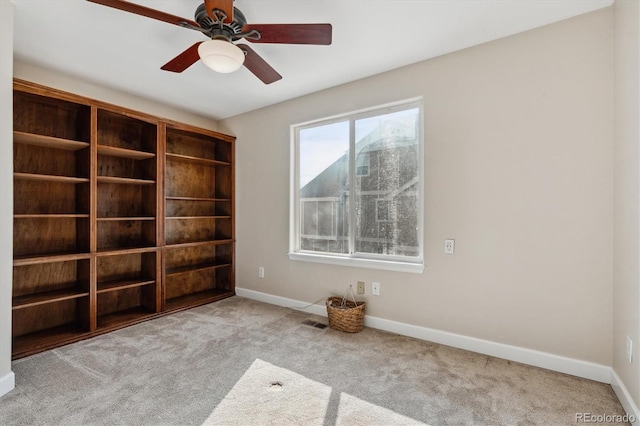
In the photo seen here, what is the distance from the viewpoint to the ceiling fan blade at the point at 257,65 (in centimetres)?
191

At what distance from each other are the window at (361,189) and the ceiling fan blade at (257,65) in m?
1.16

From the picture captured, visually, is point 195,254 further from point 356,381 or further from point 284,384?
point 356,381

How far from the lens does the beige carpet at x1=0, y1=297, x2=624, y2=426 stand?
1653 millimetres

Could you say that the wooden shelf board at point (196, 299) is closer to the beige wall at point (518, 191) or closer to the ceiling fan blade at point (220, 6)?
the beige wall at point (518, 191)

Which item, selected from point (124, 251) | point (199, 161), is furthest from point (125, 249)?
point (199, 161)

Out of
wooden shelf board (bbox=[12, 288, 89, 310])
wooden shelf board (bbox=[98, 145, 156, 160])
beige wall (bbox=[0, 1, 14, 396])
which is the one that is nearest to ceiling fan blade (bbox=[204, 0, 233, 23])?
beige wall (bbox=[0, 1, 14, 396])

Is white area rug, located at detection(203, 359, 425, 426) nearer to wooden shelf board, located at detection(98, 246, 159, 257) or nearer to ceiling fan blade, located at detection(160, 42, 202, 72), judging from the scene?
wooden shelf board, located at detection(98, 246, 159, 257)

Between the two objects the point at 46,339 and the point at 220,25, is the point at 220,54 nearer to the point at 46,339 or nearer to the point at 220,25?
the point at 220,25

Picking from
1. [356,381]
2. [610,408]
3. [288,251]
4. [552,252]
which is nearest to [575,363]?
[610,408]

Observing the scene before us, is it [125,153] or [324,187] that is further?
[324,187]

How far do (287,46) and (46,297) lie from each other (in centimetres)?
291

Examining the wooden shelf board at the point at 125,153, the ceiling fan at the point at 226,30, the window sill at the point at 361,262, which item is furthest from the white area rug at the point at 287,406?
the wooden shelf board at the point at 125,153

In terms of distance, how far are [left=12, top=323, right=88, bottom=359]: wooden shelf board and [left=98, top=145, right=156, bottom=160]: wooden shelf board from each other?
1.69 metres

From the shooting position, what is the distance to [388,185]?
290 cm
